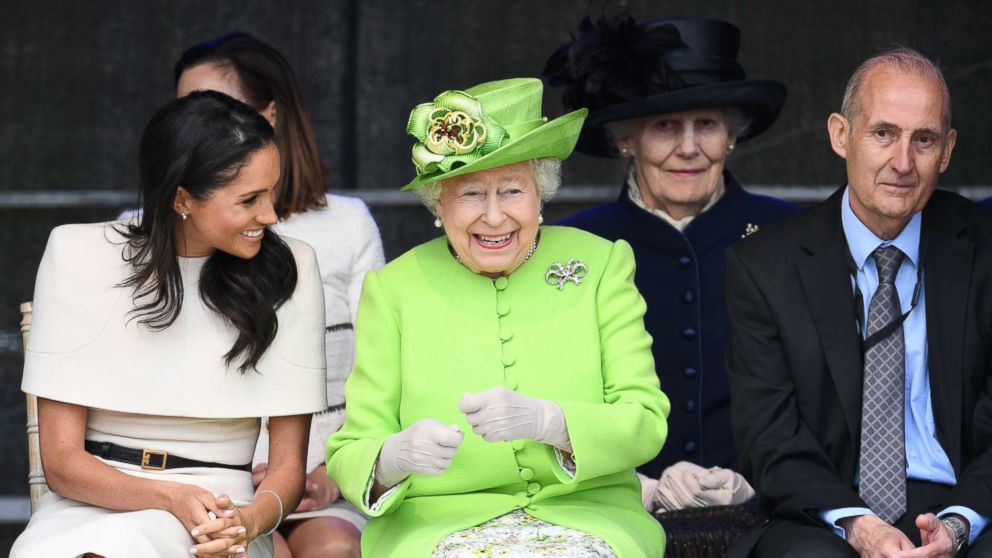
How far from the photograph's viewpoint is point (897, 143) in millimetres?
4203

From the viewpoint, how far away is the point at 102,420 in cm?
430

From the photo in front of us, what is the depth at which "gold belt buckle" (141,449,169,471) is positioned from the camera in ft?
13.9

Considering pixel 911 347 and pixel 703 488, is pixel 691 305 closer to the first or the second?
pixel 703 488

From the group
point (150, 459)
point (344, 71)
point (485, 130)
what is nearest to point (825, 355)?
point (485, 130)

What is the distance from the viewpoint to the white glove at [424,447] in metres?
3.79

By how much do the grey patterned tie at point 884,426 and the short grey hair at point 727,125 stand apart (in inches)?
52.4

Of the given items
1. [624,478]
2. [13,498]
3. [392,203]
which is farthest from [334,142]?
[624,478]

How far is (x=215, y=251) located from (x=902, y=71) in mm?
1836

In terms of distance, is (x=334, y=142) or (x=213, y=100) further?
(x=334, y=142)

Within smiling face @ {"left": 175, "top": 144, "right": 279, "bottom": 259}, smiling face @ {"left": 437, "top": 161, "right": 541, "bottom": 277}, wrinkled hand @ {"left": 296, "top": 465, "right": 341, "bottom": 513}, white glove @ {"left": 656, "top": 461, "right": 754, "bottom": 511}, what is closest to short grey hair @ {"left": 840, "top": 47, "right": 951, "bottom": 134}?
smiling face @ {"left": 437, "top": 161, "right": 541, "bottom": 277}

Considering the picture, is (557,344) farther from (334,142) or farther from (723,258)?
(334,142)

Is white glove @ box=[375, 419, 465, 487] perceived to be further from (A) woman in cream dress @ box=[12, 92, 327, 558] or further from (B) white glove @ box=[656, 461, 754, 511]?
(B) white glove @ box=[656, 461, 754, 511]

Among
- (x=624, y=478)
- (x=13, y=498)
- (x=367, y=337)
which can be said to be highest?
(x=367, y=337)

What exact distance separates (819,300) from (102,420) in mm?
1867
